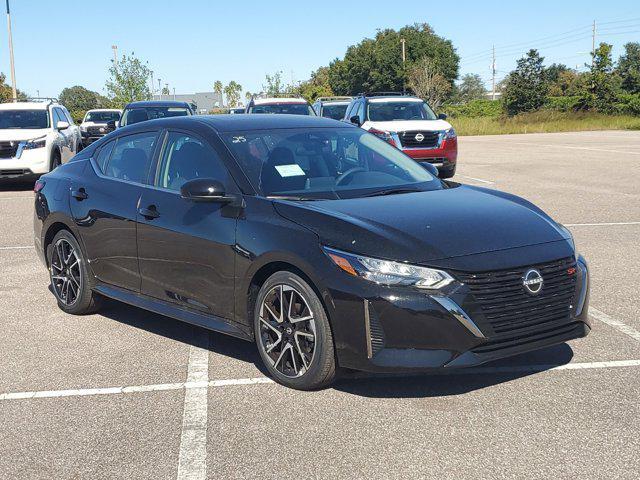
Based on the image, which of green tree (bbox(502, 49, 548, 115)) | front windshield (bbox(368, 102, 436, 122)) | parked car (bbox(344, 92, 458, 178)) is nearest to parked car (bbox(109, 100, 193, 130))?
parked car (bbox(344, 92, 458, 178))

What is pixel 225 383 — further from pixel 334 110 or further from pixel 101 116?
pixel 101 116

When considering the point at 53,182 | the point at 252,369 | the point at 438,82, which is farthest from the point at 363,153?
the point at 438,82

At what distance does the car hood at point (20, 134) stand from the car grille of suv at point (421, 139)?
25.6 feet

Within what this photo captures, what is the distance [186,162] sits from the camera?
18.3ft

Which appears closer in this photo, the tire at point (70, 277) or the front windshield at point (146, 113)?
the tire at point (70, 277)

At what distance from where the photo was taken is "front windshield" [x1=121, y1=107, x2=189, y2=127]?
19406 mm

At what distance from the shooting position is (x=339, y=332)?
4.34m

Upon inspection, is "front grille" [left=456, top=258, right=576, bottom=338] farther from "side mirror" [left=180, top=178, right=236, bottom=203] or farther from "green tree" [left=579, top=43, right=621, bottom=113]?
"green tree" [left=579, top=43, right=621, bottom=113]

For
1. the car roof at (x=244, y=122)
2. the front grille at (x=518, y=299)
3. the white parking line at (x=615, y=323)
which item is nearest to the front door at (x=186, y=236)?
the car roof at (x=244, y=122)

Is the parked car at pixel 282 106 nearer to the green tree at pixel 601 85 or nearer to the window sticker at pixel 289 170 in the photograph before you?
the window sticker at pixel 289 170

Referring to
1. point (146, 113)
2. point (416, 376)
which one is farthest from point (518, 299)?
point (146, 113)

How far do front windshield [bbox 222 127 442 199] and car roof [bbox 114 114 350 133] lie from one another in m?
0.09

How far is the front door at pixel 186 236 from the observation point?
16.5 feet

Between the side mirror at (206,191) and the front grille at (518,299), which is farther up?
the side mirror at (206,191)
